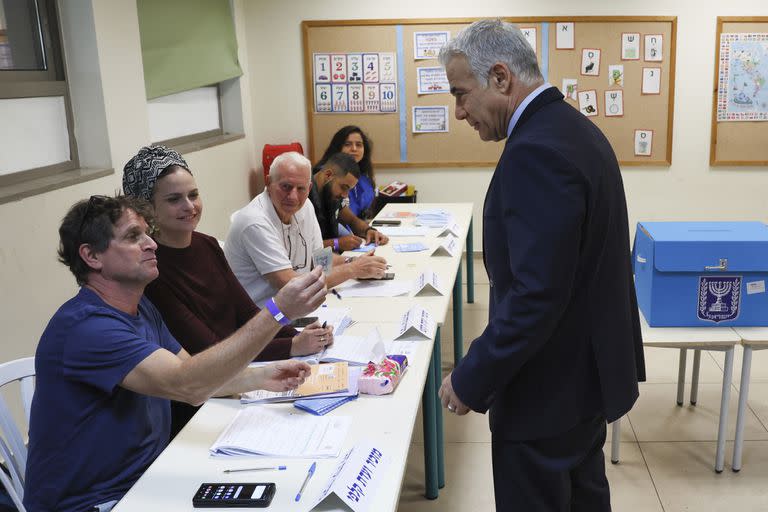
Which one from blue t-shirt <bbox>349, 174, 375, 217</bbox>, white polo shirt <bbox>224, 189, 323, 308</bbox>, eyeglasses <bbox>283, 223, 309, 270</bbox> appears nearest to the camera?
white polo shirt <bbox>224, 189, 323, 308</bbox>

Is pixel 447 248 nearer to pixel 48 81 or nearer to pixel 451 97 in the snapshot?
pixel 48 81

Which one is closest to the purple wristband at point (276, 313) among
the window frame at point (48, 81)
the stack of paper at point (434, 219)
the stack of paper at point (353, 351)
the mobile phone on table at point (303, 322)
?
the stack of paper at point (353, 351)

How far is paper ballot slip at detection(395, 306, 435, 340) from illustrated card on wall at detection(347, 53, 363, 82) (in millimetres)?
3882

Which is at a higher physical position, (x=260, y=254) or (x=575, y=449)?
(x=260, y=254)

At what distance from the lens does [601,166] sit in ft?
4.96

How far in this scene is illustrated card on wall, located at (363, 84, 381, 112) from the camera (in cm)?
604

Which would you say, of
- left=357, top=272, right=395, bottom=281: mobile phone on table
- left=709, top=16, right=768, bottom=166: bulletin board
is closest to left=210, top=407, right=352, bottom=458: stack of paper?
left=357, top=272, right=395, bottom=281: mobile phone on table

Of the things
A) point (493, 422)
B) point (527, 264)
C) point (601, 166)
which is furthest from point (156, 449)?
→ point (601, 166)

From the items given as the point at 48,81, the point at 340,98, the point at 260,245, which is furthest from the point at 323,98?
the point at 260,245

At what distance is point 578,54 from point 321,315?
4.13 m

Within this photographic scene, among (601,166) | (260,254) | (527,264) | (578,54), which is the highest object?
(578,54)

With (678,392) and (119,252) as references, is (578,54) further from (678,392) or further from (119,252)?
(119,252)

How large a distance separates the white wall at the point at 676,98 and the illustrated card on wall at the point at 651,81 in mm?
159

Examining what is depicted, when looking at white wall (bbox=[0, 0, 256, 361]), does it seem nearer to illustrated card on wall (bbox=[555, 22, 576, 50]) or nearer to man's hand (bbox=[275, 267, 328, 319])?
man's hand (bbox=[275, 267, 328, 319])
